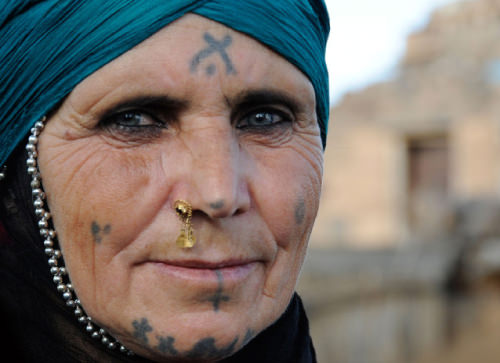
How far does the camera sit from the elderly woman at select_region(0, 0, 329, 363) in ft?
5.10

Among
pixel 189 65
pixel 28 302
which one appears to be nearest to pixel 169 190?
pixel 189 65

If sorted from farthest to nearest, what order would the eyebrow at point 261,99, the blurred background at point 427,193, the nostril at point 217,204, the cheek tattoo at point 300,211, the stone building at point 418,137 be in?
the stone building at point 418,137 → the blurred background at point 427,193 → the cheek tattoo at point 300,211 → the eyebrow at point 261,99 → the nostril at point 217,204

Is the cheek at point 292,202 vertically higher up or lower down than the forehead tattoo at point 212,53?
lower down

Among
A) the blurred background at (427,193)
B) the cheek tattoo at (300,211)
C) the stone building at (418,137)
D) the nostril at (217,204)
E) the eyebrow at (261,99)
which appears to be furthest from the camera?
the stone building at (418,137)

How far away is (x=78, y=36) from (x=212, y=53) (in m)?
0.33

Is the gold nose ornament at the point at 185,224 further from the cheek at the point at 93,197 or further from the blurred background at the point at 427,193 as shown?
the blurred background at the point at 427,193

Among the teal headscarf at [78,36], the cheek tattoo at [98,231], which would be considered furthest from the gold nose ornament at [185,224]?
the teal headscarf at [78,36]

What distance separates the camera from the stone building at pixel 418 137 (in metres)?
17.6

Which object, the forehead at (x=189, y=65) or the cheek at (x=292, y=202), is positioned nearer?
the forehead at (x=189, y=65)

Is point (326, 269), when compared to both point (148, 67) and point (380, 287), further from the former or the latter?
point (148, 67)

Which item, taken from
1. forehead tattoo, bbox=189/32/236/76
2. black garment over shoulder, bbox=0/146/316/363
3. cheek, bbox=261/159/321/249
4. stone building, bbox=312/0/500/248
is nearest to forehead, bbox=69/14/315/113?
forehead tattoo, bbox=189/32/236/76

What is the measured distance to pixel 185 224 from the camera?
1531mm

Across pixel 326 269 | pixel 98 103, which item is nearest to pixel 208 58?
pixel 98 103

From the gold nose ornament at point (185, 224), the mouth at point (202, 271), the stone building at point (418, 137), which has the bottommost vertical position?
the mouth at point (202, 271)
